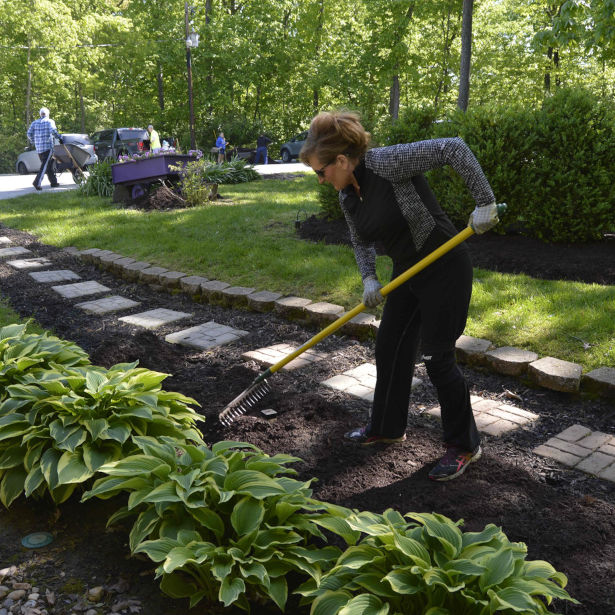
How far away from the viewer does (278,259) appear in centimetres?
642

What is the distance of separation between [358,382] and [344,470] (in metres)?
1.13

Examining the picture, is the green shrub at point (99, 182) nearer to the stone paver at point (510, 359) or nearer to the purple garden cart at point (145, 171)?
the purple garden cart at point (145, 171)

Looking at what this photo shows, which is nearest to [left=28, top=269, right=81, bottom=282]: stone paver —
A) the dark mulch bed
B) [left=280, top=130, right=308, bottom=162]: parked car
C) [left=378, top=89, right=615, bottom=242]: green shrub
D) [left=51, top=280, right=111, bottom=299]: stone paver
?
[left=51, top=280, right=111, bottom=299]: stone paver

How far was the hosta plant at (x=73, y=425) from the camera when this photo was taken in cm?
235

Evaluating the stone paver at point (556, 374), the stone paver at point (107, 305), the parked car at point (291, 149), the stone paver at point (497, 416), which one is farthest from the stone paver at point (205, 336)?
the parked car at point (291, 149)

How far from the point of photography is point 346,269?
19.2 feet

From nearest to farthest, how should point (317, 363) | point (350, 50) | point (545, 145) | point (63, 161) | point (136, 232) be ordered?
1. point (317, 363)
2. point (545, 145)
3. point (136, 232)
4. point (63, 161)
5. point (350, 50)

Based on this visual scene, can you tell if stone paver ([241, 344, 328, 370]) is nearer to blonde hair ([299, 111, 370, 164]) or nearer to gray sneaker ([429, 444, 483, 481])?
gray sneaker ([429, 444, 483, 481])

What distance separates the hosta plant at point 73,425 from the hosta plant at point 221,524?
0.82 feet

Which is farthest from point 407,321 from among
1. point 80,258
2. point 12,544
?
point 80,258

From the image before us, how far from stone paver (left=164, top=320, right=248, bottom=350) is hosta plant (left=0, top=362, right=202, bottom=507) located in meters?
1.74

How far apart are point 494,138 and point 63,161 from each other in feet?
42.5

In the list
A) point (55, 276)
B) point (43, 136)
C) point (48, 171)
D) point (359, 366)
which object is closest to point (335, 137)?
point (359, 366)

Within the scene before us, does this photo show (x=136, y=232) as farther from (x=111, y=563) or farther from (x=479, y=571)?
(x=479, y=571)
